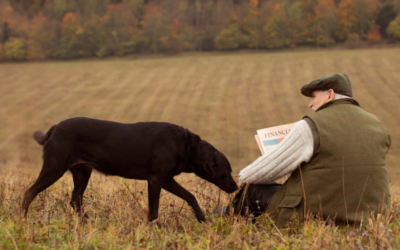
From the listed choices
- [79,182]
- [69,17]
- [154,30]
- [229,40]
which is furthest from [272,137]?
[69,17]

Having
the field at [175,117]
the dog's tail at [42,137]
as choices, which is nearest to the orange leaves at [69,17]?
the field at [175,117]

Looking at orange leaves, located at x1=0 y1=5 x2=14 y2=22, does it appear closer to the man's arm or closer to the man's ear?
the man's ear

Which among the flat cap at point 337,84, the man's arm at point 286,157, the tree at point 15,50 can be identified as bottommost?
the tree at point 15,50

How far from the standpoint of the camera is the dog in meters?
3.42

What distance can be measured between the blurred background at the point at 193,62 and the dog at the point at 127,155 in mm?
15869

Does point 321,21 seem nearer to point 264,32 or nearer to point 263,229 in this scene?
point 264,32

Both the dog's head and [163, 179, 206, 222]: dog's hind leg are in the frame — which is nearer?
[163, 179, 206, 222]: dog's hind leg

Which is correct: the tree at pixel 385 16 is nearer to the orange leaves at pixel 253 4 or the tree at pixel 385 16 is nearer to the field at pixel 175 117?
the field at pixel 175 117

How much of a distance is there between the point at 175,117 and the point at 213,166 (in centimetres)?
2555

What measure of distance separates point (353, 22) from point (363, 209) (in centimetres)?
5954

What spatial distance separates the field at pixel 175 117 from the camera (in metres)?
2.78

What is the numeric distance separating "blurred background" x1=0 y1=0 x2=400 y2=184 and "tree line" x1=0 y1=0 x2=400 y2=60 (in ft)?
0.66

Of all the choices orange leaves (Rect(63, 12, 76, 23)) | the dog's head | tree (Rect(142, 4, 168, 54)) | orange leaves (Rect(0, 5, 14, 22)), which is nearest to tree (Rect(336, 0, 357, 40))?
tree (Rect(142, 4, 168, 54))

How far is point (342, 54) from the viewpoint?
147ft
